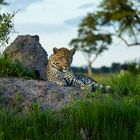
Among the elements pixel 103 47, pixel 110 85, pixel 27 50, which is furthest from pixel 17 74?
pixel 103 47

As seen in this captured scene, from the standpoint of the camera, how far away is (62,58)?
12.7 m

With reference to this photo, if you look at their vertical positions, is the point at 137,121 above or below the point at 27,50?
below

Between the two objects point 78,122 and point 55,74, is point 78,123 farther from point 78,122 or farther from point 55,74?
point 55,74

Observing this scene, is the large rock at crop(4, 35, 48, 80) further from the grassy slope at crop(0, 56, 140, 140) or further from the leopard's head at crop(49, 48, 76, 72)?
the grassy slope at crop(0, 56, 140, 140)

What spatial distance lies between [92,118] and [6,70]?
3213 millimetres

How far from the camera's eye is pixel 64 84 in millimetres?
12758

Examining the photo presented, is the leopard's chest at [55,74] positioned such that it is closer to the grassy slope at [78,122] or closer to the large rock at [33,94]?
the large rock at [33,94]

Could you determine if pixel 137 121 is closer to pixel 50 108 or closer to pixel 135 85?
pixel 50 108

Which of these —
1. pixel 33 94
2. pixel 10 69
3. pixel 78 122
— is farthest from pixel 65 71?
pixel 78 122

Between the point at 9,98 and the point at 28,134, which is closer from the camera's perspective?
the point at 28,134

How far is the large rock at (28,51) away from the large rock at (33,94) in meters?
3.32

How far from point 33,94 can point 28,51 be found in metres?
4.44

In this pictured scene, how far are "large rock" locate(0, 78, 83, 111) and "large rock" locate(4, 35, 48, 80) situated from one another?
10.9 feet

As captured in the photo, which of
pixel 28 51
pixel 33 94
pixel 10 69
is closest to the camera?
pixel 33 94
